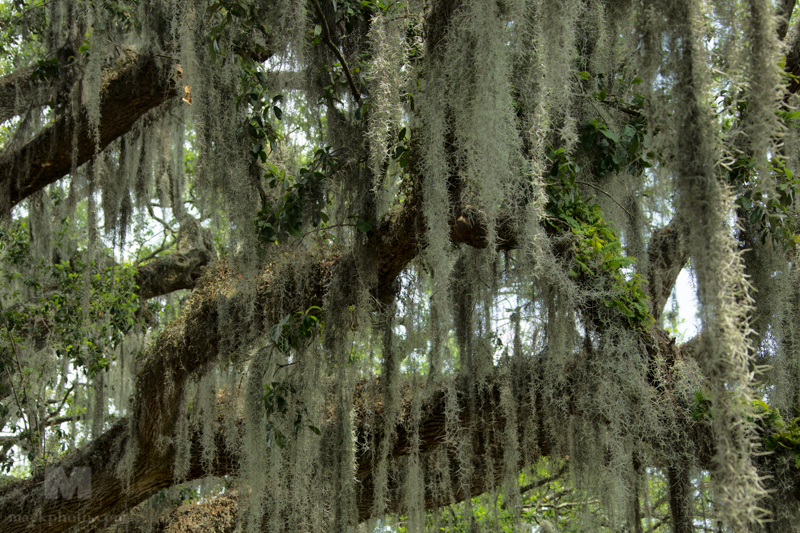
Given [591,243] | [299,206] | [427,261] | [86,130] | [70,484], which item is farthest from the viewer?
[86,130]

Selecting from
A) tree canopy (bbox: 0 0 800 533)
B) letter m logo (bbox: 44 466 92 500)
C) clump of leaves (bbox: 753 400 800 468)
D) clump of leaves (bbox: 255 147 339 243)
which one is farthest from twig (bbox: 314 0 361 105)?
letter m logo (bbox: 44 466 92 500)

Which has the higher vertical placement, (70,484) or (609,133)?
(609,133)

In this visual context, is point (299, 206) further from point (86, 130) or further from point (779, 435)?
point (779, 435)

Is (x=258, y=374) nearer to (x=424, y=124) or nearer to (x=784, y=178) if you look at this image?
→ (x=424, y=124)

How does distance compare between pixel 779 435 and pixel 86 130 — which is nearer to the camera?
pixel 779 435

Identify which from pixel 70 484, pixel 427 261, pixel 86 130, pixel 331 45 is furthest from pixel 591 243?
pixel 70 484

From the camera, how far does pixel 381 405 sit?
355 centimetres

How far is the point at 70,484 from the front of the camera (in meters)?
3.74

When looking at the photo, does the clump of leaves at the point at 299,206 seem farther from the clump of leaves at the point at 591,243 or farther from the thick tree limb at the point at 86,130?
the thick tree limb at the point at 86,130

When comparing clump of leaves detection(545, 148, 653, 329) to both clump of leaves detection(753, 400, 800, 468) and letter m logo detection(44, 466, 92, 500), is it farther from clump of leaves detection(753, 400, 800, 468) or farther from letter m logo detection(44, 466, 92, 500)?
letter m logo detection(44, 466, 92, 500)

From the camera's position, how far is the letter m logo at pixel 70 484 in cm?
371

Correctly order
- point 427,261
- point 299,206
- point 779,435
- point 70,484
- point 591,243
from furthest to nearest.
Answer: point 70,484 < point 427,261 < point 299,206 < point 591,243 < point 779,435

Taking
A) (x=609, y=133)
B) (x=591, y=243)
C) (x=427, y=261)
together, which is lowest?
(x=591, y=243)

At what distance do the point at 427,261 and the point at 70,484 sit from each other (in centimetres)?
240
